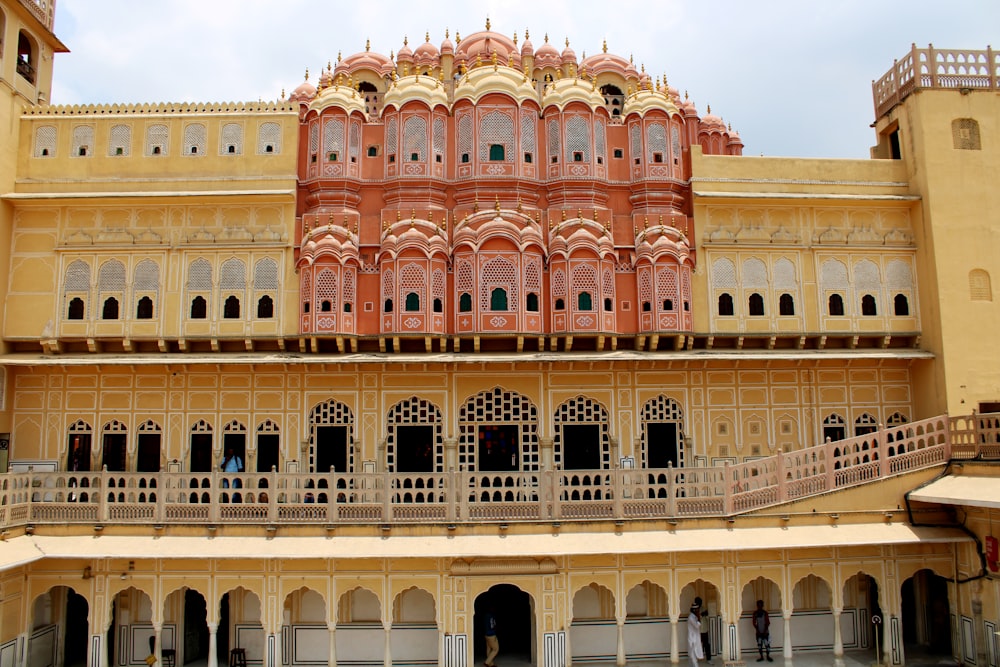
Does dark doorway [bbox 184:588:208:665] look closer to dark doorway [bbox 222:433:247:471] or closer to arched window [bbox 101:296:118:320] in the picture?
dark doorway [bbox 222:433:247:471]

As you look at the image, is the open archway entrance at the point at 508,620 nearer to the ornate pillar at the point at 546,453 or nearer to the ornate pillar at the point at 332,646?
the ornate pillar at the point at 546,453

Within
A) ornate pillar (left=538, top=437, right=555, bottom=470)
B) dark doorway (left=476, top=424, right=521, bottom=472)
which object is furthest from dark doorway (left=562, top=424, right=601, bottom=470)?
dark doorway (left=476, top=424, right=521, bottom=472)

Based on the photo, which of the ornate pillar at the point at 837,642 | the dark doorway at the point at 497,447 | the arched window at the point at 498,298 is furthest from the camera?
the dark doorway at the point at 497,447

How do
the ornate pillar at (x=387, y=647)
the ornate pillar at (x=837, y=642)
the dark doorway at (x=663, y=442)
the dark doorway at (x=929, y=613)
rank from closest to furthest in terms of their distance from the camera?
the ornate pillar at (x=387, y=647), the ornate pillar at (x=837, y=642), the dark doorway at (x=929, y=613), the dark doorway at (x=663, y=442)

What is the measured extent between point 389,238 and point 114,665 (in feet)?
35.4

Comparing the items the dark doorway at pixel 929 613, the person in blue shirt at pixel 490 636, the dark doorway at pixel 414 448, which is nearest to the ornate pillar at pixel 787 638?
the dark doorway at pixel 929 613

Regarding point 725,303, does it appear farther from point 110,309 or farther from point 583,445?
point 110,309

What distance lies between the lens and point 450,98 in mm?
20266

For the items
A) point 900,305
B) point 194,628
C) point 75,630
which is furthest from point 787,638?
point 75,630

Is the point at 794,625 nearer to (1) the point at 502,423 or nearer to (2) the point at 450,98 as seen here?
(1) the point at 502,423

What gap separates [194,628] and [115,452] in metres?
4.54

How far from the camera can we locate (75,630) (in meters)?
16.9

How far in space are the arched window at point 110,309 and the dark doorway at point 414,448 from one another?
7.12 meters

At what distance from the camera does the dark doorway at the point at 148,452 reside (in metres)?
18.1
